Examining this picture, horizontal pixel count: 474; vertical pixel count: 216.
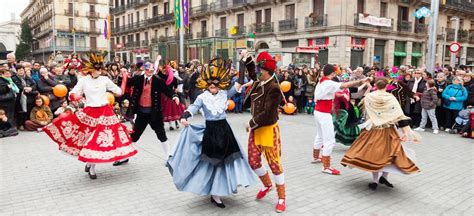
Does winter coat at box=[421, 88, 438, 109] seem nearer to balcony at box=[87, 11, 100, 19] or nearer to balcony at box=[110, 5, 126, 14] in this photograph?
balcony at box=[110, 5, 126, 14]

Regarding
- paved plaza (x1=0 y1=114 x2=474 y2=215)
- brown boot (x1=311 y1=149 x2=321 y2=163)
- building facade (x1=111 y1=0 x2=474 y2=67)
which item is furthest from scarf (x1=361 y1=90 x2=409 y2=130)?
building facade (x1=111 y1=0 x2=474 y2=67)

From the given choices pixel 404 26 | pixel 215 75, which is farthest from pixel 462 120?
pixel 404 26

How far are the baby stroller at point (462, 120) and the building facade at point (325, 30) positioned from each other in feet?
33.1

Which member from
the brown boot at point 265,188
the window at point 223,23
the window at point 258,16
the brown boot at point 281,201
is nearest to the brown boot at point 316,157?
the brown boot at point 265,188

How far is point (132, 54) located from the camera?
51656mm

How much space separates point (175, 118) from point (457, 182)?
635 centimetres

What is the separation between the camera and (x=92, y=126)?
5684 mm

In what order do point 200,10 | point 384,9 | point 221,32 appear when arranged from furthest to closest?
point 200,10
point 221,32
point 384,9

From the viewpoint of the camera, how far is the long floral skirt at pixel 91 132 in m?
5.57

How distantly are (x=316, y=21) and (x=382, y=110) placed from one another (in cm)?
2274

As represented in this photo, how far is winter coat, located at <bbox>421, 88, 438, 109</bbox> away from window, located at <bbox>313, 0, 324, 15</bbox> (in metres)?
17.5

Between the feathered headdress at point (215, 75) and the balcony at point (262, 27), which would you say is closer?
the feathered headdress at point (215, 75)

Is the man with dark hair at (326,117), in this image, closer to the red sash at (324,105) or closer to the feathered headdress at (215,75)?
the red sash at (324,105)

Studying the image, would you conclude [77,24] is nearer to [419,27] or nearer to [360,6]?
[360,6]
